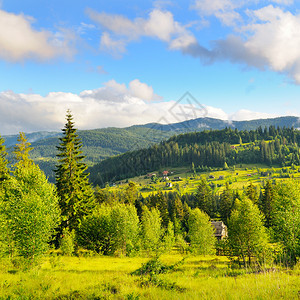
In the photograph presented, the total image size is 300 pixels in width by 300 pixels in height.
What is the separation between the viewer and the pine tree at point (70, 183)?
116 ft

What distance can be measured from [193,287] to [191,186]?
191m

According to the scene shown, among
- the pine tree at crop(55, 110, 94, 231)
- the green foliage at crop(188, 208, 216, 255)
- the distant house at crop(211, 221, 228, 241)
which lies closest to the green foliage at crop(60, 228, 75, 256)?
the pine tree at crop(55, 110, 94, 231)

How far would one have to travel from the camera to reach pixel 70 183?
1409 inches

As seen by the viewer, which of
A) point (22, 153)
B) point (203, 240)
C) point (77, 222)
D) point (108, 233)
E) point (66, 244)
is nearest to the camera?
point (66, 244)

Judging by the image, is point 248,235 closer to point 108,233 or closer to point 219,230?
point 108,233

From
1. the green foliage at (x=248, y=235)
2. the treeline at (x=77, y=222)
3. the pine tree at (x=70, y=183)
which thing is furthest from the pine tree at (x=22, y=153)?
the green foliage at (x=248, y=235)

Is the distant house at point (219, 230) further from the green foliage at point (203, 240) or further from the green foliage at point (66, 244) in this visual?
the green foliage at point (66, 244)

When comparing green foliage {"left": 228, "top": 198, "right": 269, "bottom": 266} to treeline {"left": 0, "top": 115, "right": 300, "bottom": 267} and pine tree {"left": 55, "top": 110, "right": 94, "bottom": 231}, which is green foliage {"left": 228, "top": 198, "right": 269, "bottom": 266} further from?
pine tree {"left": 55, "top": 110, "right": 94, "bottom": 231}

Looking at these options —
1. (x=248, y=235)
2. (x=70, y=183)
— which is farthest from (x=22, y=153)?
(x=248, y=235)

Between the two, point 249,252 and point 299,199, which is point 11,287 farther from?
point 299,199

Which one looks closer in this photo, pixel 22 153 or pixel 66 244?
pixel 66 244

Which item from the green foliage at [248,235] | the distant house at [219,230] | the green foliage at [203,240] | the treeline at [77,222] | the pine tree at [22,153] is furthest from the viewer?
the distant house at [219,230]

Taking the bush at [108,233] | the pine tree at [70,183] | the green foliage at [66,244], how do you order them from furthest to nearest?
the bush at [108,233], the pine tree at [70,183], the green foliage at [66,244]

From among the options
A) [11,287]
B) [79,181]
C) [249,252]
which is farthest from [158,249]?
[11,287]
